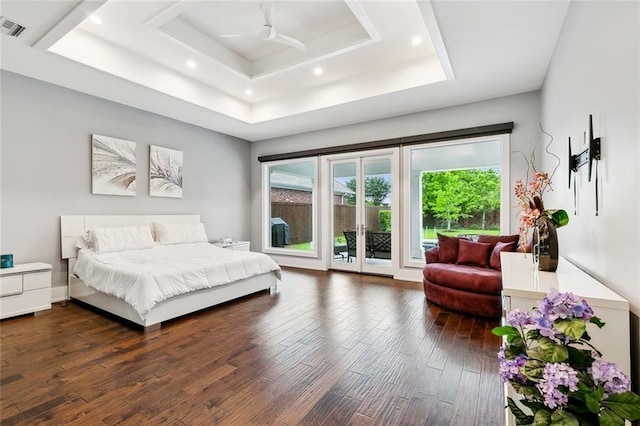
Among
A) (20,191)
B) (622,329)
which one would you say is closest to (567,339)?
(622,329)

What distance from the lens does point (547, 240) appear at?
2115 mm

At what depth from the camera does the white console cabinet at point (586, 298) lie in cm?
131

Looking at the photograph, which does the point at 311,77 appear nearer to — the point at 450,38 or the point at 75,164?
the point at 450,38

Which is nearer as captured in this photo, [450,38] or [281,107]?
[450,38]

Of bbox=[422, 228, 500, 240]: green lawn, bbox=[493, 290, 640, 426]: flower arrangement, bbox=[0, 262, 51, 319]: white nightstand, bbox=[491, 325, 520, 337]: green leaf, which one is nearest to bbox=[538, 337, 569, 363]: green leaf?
bbox=[493, 290, 640, 426]: flower arrangement

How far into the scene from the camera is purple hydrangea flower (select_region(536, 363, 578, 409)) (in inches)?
34.9

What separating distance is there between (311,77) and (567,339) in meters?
4.61

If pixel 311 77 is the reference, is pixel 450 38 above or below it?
below

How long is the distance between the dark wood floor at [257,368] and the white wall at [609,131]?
3.56 feet

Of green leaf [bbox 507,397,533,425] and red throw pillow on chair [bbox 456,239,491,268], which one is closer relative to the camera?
green leaf [bbox 507,397,533,425]

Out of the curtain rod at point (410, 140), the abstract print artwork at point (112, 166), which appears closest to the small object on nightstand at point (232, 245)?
the abstract print artwork at point (112, 166)

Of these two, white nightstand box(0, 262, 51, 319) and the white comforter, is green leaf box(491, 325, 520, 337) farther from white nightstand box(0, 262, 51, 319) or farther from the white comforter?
white nightstand box(0, 262, 51, 319)

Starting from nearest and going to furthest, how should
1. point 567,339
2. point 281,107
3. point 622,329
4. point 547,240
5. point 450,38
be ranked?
point 567,339 → point 622,329 → point 547,240 → point 450,38 → point 281,107

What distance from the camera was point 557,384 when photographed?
894 mm
